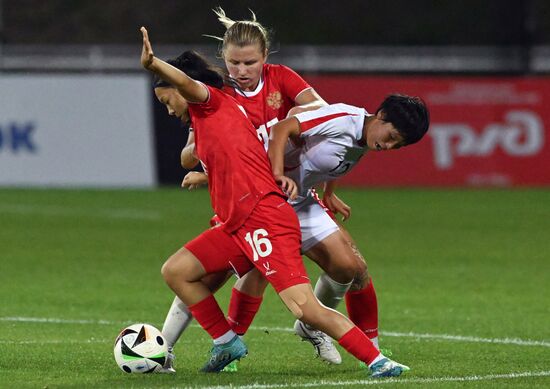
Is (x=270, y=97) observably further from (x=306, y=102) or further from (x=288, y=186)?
(x=288, y=186)

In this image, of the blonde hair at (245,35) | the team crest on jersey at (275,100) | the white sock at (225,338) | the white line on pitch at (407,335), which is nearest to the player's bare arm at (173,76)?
the blonde hair at (245,35)

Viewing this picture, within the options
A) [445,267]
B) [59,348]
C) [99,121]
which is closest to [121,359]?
[59,348]

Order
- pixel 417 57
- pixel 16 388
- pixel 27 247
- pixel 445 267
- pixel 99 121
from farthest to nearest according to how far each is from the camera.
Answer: pixel 417 57 < pixel 99 121 < pixel 27 247 < pixel 445 267 < pixel 16 388

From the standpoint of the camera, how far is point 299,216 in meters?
7.87

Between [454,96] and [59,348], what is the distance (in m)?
15.1

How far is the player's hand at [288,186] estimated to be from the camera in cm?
733

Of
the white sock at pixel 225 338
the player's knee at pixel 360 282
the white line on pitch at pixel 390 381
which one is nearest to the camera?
the white line on pitch at pixel 390 381

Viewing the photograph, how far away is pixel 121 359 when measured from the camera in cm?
779

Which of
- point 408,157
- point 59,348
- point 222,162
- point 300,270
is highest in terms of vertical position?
point 222,162

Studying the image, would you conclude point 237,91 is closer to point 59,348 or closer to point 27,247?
point 59,348

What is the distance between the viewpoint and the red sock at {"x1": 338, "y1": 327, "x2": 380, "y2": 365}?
727cm

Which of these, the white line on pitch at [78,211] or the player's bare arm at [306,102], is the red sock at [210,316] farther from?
the white line on pitch at [78,211]

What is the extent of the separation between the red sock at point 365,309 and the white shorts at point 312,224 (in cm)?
60

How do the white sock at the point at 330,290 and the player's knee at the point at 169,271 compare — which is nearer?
the player's knee at the point at 169,271
